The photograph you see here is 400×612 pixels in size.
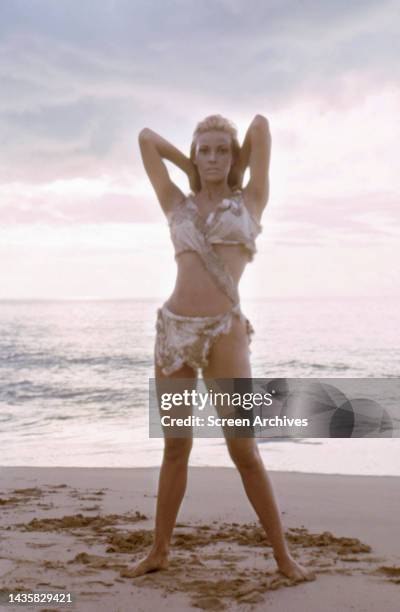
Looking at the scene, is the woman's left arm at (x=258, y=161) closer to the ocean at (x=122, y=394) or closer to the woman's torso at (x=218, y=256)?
the woman's torso at (x=218, y=256)

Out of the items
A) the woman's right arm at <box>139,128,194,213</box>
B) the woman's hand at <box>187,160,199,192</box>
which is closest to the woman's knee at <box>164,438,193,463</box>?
the woman's right arm at <box>139,128,194,213</box>

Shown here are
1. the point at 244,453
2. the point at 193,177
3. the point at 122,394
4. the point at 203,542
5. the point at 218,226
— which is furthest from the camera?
the point at 122,394

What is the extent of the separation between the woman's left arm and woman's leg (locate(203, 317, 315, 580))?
627 mm

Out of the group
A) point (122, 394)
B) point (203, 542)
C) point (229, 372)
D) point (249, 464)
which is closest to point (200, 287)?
point (229, 372)

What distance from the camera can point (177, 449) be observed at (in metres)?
3.48

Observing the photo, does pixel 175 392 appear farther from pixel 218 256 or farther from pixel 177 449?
pixel 218 256

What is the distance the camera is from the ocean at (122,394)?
732 cm

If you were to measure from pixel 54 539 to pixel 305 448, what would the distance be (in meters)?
4.17

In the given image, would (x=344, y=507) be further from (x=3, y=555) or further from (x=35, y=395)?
(x=35, y=395)

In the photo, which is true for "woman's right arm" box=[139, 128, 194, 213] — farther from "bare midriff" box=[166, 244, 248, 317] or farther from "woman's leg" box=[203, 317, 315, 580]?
"woman's leg" box=[203, 317, 315, 580]

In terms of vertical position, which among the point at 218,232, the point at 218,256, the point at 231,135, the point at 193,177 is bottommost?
the point at 218,256

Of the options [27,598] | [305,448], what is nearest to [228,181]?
[27,598]

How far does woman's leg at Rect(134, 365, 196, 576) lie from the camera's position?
348cm

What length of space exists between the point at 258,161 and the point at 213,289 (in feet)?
2.24
